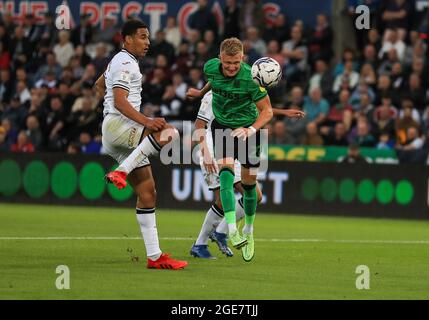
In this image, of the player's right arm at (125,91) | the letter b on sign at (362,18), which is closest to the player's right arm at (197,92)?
the player's right arm at (125,91)

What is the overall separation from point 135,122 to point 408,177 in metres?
10.8

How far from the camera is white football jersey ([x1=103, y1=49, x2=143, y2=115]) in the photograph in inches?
464

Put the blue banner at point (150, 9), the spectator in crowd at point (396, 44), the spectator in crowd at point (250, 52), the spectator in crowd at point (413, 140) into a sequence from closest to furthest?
the spectator in crowd at point (413, 140) → the spectator in crowd at point (396, 44) → the spectator in crowd at point (250, 52) → the blue banner at point (150, 9)

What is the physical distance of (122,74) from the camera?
Result: 11.8 m

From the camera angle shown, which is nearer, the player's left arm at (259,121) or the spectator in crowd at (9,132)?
the player's left arm at (259,121)

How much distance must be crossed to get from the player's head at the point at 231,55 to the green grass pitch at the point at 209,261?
2.09 metres

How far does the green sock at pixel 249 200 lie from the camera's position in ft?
42.2

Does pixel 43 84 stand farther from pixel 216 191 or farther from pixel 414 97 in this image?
pixel 216 191

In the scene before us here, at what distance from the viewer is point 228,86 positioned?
12.6m

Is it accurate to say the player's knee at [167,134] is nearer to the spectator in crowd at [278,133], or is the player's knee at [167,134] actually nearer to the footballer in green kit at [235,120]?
the footballer in green kit at [235,120]

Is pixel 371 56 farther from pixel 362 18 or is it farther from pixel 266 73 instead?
pixel 266 73

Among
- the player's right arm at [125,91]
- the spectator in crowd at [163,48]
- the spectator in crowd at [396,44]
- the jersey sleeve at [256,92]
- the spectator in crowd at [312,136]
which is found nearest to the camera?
the player's right arm at [125,91]

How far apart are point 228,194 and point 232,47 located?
1.55 metres

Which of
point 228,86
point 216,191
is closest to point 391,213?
point 216,191
